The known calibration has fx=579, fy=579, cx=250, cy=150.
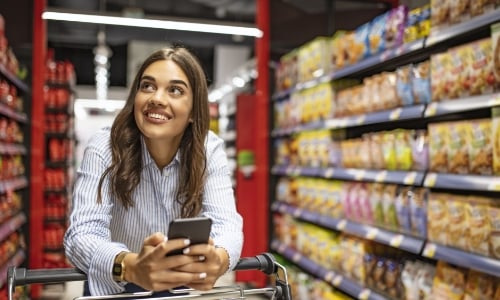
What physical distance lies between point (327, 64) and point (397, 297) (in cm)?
203

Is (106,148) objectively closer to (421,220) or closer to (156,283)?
(156,283)

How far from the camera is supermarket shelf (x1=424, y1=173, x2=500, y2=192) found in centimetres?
255

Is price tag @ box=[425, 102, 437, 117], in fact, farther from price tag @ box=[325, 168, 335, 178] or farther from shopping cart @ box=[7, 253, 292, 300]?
shopping cart @ box=[7, 253, 292, 300]

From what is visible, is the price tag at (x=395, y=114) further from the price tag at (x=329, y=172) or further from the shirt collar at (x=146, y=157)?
the shirt collar at (x=146, y=157)

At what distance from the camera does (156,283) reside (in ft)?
4.12

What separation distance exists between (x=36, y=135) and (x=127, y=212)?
4509mm

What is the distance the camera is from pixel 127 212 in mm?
1841

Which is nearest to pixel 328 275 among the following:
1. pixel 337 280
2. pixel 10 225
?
pixel 337 280

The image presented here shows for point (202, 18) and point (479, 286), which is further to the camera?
point (202, 18)

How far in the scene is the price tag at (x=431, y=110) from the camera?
9.85 ft

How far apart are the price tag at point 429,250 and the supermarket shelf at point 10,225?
2879 mm

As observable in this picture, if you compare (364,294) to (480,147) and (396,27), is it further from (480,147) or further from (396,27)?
(396,27)

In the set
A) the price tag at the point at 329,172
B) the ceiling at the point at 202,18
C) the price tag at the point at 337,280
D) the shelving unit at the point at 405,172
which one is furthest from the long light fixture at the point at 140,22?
the price tag at the point at 337,280

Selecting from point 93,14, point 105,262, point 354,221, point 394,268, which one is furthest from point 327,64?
point 93,14
